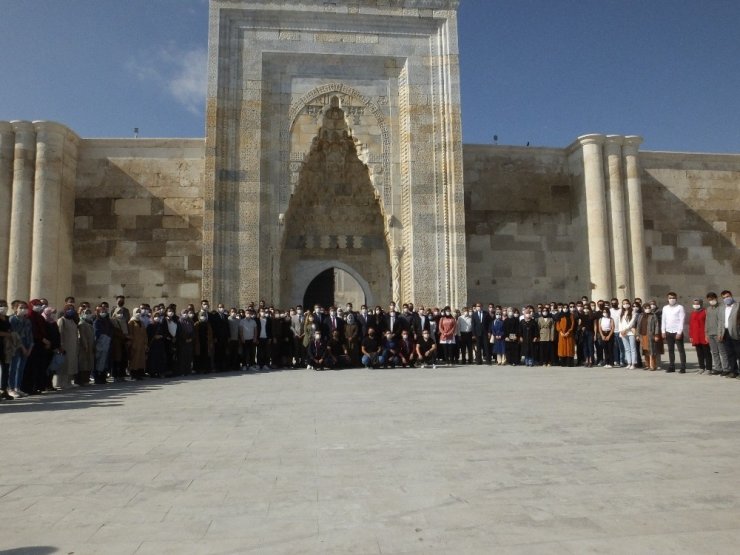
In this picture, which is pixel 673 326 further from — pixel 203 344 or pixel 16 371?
pixel 16 371

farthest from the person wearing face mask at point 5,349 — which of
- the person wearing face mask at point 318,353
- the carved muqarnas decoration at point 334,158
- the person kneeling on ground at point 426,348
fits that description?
the carved muqarnas decoration at point 334,158

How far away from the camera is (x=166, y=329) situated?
1034 centimetres

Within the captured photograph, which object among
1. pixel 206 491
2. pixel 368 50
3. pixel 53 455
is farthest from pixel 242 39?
pixel 206 491

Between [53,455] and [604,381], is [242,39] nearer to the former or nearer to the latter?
[604,381]

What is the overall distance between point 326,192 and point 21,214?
281 inches

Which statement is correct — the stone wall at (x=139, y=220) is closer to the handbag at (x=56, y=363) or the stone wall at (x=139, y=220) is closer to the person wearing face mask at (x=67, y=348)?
the person wearing face mask at (x=67, y=348)

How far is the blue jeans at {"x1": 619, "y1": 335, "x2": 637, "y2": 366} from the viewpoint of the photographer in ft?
34.6

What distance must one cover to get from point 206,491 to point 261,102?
1196 centimetres

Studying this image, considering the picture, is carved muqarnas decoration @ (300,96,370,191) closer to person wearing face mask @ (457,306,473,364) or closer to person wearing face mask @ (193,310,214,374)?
person wearing face mask @ (457,306,473,364)

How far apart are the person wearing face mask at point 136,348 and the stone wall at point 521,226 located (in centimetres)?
834

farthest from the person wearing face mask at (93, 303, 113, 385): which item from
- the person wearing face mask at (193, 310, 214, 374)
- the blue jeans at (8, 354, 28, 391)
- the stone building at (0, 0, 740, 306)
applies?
the stone building at (0, 0, 740, 306)

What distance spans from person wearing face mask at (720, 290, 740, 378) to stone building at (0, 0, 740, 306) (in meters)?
5.34

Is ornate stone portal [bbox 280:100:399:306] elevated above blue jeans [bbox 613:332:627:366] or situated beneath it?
elevated above

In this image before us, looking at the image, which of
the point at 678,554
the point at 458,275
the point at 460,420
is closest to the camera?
the point at 678,554
